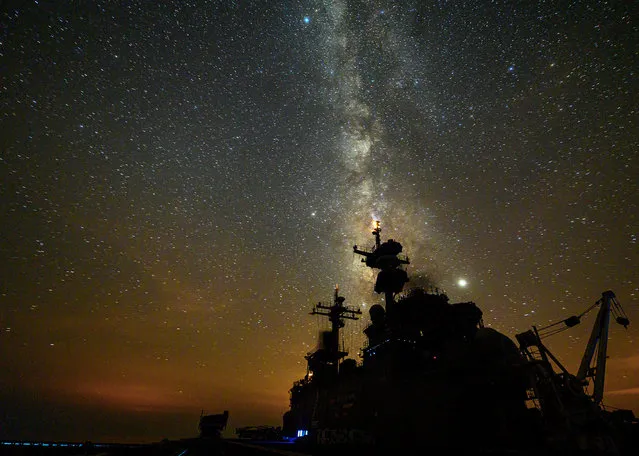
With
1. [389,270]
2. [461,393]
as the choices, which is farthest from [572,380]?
[389,270]

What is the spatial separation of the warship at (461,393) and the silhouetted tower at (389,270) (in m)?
4.03

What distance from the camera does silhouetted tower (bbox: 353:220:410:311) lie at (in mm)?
38719

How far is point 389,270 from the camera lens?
39.3 m

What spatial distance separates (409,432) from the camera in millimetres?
25562

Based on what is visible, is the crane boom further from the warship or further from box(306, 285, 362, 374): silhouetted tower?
box(306, 285, 362, 374): silhouetted tower

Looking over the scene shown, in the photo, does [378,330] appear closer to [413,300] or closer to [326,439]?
[413,300]

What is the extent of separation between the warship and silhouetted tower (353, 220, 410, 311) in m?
4.03

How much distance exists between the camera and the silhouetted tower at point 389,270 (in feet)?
127

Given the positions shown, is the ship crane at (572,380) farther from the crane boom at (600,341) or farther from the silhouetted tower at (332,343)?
the silhouetted tower at (332,343)

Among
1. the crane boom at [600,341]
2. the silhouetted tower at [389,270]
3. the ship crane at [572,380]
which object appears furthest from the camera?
the silhouetted tower at [389,270]

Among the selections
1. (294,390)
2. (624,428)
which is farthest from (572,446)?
(294,390)

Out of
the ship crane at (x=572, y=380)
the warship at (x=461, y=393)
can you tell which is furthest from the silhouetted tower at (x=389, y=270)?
the ship crane at (x=572, y=380)

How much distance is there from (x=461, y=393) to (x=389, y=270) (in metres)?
16.3

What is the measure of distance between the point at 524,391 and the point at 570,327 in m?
7.34
